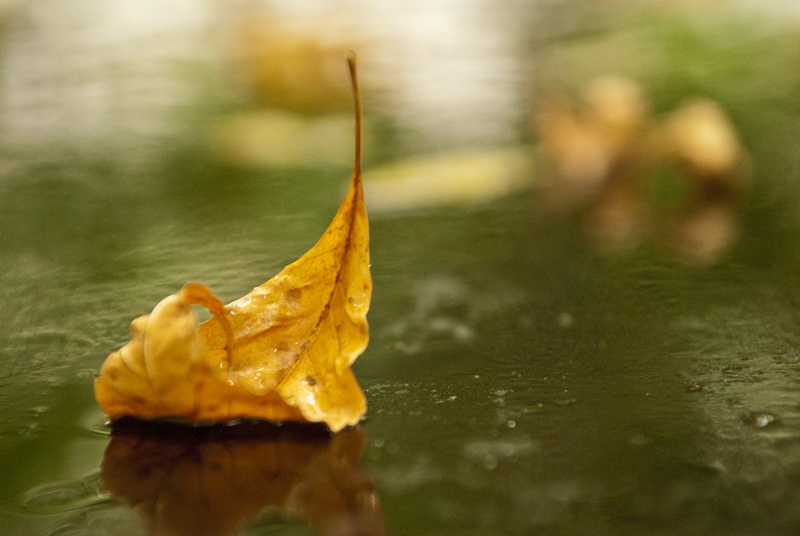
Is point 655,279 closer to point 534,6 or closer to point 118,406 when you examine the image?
point 118,406

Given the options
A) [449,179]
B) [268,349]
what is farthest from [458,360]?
[449,179]

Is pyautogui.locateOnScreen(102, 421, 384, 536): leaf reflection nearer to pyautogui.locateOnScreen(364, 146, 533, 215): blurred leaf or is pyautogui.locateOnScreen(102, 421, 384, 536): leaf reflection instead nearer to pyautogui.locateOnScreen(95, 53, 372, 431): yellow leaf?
pyautogui.locateOnScreen(95, 53, 372, 431): yellow leaf

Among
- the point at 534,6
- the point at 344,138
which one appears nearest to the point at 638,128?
the point at 344,138

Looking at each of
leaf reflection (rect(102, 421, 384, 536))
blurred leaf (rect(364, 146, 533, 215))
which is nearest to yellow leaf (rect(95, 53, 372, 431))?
leaf reflection (rect(102, 421, 384, 536))

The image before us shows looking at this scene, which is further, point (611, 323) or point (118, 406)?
point (611, 323)

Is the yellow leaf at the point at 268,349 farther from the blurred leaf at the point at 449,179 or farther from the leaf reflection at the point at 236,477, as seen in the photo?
the blurred leaf at the point at 449,179

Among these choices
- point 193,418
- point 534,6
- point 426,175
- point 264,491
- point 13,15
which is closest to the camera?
point 264,491
